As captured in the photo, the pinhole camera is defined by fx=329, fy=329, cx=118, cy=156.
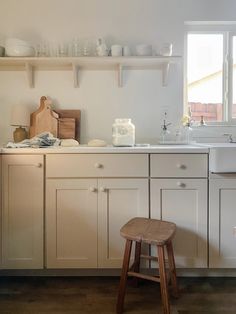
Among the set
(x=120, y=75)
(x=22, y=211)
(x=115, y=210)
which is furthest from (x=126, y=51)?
(x=22, y=211)

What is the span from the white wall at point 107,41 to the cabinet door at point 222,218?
761mm

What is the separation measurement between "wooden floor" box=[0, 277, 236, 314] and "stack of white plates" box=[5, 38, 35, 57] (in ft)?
5.29

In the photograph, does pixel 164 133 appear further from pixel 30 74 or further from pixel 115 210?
pixel 30 74

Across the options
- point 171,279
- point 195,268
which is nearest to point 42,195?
point 171,279

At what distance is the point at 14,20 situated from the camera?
264 centimetres

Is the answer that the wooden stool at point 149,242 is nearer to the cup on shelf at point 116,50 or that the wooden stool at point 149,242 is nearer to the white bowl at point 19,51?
the cup on shelf at point 116,50

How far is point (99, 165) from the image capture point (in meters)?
2.13

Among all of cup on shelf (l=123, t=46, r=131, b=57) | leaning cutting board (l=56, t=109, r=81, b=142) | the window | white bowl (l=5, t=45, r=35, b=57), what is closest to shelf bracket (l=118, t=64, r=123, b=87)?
cup on shelf (l=123, t=46, r=131, b=57)

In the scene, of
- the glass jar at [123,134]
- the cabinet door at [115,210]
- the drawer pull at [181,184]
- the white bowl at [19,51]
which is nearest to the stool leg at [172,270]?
the cabinet door at [115,210]

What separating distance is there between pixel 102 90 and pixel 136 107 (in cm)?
31

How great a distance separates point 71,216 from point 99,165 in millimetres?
380

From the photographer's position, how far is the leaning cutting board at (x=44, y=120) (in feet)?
8.50

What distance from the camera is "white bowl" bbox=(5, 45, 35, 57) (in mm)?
2449

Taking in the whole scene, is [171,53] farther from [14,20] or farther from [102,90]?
[14,20]
